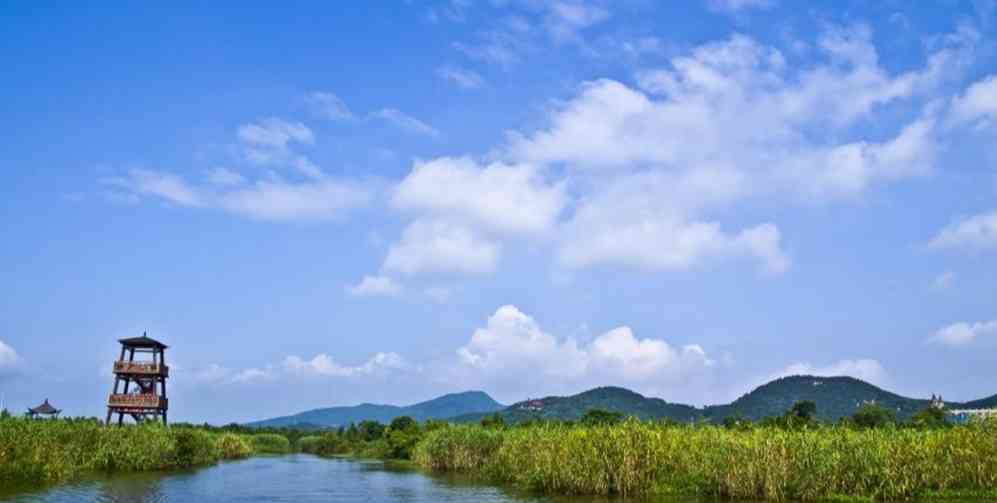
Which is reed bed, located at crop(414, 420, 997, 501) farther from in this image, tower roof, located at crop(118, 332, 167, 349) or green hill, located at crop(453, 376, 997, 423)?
green hill, located at crop(453, 376, 997, 423)

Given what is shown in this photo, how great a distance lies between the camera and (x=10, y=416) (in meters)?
34.4

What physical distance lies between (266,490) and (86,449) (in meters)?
11.0

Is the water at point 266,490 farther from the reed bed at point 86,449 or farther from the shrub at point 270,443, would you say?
the shrub at point 270,443

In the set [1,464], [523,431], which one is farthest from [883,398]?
[1,464]

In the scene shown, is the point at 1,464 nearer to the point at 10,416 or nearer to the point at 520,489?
the point at 10,416

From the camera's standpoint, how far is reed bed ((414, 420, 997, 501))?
2594cm

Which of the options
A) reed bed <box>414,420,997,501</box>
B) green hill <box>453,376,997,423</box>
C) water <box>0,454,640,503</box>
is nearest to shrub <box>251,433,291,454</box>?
green hill <box>453,376,997,423</box>

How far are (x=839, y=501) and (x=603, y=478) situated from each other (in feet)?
26.0

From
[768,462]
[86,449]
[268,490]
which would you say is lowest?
[268,490]

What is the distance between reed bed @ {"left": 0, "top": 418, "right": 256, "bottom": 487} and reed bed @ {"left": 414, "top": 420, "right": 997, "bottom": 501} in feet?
61.9

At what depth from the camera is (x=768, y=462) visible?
87.7ft

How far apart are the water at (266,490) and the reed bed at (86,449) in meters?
1.58

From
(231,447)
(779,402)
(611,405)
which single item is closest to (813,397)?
(779,402)

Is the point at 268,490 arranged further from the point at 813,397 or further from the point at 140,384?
the point at 813,397
